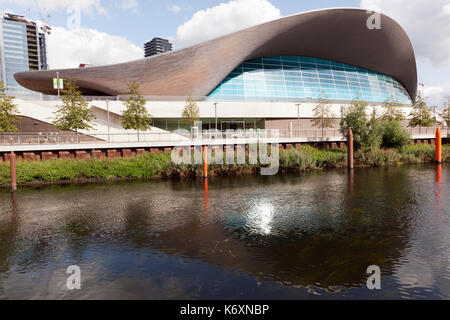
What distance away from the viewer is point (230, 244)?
7363 mm

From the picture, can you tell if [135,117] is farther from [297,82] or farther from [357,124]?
[297,82]

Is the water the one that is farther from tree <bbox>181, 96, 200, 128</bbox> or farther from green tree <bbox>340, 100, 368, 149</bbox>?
tree <bbox>181, 96, 200, 128</bbox>

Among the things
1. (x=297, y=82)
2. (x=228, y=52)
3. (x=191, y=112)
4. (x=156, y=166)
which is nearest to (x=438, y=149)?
(x=156, y=166)

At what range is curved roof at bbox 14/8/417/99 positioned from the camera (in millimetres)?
35594

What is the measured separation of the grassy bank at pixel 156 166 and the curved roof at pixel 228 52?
1817cm

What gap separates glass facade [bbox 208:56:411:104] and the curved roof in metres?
1.21

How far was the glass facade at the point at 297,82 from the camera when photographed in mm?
39750

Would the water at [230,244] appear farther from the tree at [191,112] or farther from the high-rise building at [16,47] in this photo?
the high-rise building at [16,47]

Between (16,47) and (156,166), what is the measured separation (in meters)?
153

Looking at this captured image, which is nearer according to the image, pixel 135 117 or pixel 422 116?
pixel 135 117

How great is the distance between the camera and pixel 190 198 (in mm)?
12930

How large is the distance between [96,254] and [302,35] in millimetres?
39133

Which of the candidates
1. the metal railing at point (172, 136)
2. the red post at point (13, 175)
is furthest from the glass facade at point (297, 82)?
the red post at point (13, 175)
